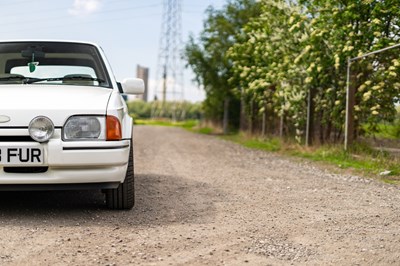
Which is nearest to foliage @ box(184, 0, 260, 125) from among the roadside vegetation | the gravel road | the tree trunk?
the tree trunk

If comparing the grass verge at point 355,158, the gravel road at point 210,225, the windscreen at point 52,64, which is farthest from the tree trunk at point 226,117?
the windscreen at point 52,64

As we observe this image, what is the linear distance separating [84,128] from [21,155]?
0.55 meters

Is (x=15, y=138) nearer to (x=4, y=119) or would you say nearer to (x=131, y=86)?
(x=4, y=119)

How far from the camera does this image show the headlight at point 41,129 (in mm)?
4500

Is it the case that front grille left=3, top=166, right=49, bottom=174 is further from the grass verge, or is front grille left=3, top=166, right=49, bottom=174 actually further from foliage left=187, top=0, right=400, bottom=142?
foliage left=187, top=0, right=400, bottom=142

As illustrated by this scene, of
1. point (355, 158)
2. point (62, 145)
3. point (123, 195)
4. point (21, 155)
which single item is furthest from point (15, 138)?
point (355, 158)

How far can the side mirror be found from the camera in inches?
227

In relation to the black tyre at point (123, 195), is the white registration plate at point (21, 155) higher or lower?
higher

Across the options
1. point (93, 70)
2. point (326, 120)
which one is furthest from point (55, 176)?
point (326, 120)

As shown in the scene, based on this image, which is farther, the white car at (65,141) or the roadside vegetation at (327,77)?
the roadside vegetation at (327,77)

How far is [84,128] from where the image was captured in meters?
4.62

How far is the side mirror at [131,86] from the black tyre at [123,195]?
89 cm

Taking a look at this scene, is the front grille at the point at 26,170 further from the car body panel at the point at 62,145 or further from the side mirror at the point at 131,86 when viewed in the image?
the side mirror at the point at 131,86

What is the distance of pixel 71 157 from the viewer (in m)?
4.52
